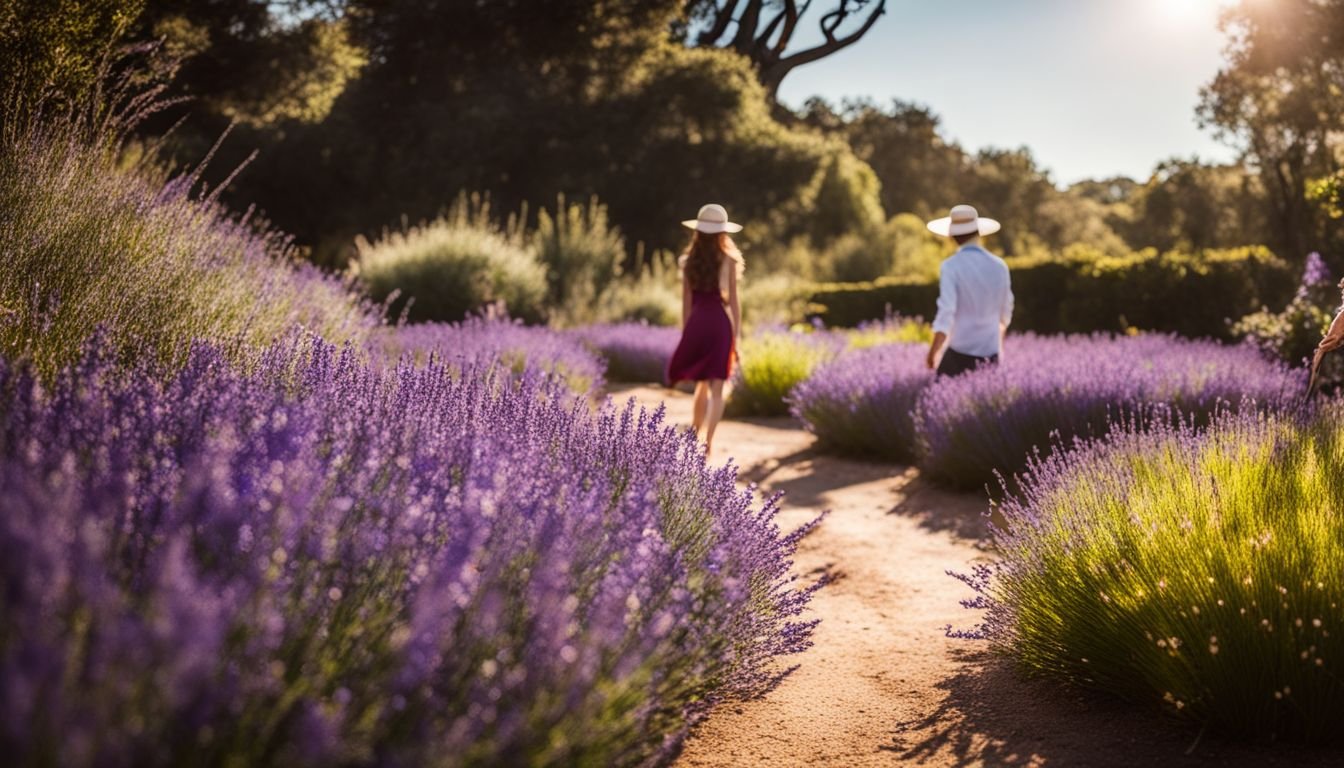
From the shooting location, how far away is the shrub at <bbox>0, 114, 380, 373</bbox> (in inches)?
131

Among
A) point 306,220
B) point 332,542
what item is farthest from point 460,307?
point 306,220

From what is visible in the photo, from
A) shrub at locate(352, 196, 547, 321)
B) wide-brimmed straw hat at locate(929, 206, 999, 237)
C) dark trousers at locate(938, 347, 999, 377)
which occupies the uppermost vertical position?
wide-brimmed straw hat at locate(929, 206, 999, 237)

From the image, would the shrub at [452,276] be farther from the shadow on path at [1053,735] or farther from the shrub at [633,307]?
the shadow on path at [1053,735]

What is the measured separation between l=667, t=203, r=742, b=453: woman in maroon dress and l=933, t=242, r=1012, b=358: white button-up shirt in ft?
5.03

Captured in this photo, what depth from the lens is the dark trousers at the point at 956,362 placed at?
7.18 meters

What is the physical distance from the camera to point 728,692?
9.45 ft

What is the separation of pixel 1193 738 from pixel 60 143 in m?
4.87

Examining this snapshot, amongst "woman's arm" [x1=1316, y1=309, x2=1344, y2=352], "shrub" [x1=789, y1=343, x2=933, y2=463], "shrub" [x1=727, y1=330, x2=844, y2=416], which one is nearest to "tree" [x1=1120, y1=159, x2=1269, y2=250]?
"shrub" [x1=727, y1=330, x2=844, y2=416]

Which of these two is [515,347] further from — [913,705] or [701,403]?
[913,705]

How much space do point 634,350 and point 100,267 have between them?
873cm

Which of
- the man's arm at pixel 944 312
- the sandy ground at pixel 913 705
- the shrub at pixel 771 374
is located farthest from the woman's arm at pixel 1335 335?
the shrub at pixel 771 374

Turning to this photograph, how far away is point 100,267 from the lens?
151 inches

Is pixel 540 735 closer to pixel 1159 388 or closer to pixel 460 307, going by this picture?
pixel 1159 388

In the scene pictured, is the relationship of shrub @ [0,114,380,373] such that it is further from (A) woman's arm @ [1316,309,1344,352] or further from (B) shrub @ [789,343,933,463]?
(B) shrub @ [789,343,933,463]
